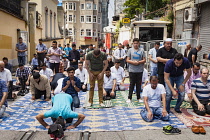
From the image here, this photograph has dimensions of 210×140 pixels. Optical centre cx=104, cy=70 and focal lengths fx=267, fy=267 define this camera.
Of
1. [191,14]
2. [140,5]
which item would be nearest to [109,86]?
[191,14]

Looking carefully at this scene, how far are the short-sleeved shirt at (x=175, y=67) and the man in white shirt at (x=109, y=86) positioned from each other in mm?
2669

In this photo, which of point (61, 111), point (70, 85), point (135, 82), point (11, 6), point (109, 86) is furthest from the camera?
point (11, 6)

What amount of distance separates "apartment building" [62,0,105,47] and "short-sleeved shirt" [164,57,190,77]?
1987 inches

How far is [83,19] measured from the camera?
5903cm

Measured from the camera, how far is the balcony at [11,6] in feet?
50.9

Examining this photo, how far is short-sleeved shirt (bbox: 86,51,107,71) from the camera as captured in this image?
8.12 metres

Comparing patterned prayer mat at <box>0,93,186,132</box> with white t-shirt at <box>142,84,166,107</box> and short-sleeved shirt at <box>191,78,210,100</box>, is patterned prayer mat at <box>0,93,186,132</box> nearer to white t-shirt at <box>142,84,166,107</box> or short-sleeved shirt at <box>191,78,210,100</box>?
white t-shirt at <box>142,84,166,107</box>

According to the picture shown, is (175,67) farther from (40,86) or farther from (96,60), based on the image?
(40,86)

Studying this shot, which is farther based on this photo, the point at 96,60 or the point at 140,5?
the point at 140,5

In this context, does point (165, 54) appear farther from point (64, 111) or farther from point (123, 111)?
point (64, 111)

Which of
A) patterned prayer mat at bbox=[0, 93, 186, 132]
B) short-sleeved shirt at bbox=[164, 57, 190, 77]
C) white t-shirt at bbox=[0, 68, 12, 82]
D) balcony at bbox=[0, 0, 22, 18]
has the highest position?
balcony at bbox=[0, 0, 22, 18]

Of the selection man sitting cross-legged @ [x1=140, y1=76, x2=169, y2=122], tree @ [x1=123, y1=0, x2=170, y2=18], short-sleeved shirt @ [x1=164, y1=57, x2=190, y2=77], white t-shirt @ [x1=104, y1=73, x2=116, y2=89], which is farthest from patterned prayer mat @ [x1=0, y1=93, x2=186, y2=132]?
tree @ [x1=123, y1=0, x2=170, y2=18]

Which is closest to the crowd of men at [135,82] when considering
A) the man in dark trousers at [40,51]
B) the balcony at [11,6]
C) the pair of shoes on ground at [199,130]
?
the pair of shoes on ground at [199,130]

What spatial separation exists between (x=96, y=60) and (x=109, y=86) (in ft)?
6.06
